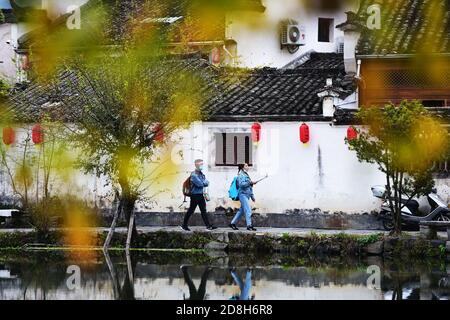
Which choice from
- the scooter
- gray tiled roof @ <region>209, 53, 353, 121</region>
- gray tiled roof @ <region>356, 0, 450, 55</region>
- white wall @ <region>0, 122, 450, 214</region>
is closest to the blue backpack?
white wall @ <region>0, 122, 450, 214</region>

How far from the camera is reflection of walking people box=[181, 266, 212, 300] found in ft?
44.7

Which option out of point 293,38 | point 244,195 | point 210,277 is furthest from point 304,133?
point 210,277

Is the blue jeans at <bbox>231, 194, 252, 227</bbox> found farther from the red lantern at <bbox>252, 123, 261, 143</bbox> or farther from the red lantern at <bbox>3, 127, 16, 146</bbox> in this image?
the red lantern at <bbox>3, 127, 16, 146</bbox>

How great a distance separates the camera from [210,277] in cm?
1634

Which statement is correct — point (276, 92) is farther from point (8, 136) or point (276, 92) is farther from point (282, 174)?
point (8, 136)

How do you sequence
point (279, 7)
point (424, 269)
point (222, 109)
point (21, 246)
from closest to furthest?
point (279, 7) < point (424, 269) < point (21, 246) < point (222, 109)

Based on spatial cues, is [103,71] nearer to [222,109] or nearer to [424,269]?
[222,109]

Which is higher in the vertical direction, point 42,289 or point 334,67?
point 334,67

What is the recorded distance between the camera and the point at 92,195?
24844 mm

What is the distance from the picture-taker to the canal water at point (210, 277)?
14039mm

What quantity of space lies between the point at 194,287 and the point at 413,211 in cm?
805

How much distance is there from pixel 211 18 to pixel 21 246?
18.6m
